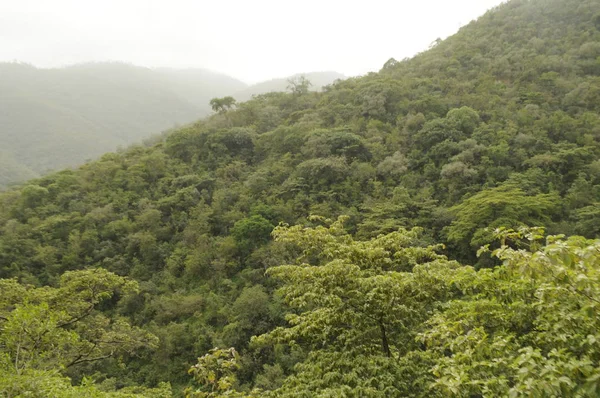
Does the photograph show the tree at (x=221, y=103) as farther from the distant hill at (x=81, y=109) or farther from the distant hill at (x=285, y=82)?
the distant hill at (x=285, y=82)

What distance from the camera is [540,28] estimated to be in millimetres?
33750

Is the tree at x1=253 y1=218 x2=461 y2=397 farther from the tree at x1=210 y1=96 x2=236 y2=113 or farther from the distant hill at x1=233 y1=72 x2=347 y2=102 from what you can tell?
the distant hill at x1=233 y1=72 x2=347 y2=102

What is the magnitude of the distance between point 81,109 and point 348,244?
327 ft

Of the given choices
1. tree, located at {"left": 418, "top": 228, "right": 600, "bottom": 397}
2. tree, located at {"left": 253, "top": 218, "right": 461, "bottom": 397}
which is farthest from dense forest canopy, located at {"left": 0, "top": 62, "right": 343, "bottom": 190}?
tree, located at {"left": 418, "top": 228, "right": 600, "bottom": 397}

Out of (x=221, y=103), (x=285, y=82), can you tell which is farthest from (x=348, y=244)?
(x=285, y=82)

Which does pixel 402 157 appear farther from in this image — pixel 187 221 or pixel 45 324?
pixel 45 324

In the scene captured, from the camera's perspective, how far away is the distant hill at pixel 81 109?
194 ft

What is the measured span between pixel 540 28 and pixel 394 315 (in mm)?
40278

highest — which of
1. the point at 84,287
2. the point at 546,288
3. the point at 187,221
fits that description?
the point at 546,288

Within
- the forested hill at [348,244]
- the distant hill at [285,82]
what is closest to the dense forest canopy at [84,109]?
the distant hill at [285,82]

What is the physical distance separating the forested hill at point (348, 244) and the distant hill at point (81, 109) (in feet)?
106

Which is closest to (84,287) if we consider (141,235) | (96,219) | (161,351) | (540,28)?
(161,351)

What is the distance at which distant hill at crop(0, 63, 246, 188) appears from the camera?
2327 inches

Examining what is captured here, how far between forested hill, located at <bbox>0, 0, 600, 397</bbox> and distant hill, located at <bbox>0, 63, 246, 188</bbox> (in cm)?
3227
